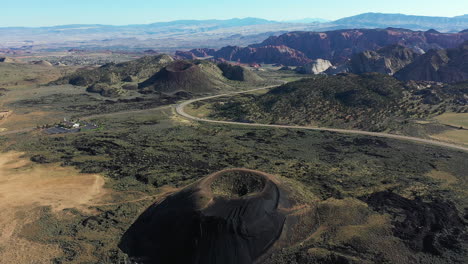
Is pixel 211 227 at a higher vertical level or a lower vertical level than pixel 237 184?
lower

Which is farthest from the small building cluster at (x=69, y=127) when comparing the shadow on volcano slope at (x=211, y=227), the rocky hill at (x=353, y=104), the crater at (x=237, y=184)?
the crater at (x=237, y=184)

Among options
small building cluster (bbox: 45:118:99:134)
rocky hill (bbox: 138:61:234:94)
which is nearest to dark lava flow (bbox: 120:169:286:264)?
small building cluster (bbox: 45:118:99:134)

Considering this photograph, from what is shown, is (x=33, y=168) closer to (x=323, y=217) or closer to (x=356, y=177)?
(x=323, y=217)

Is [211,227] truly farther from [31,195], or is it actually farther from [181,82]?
[181,82]

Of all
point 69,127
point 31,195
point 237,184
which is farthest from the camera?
point 69,127

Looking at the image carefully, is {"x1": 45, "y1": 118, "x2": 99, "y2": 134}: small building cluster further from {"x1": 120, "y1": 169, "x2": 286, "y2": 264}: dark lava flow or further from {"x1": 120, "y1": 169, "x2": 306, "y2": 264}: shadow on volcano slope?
{"x1": 120, "y1": 169, "x2": 286, "y2": 264}: dark lava flow

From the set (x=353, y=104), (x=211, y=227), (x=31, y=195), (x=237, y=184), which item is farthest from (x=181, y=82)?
(x=211, y=227)

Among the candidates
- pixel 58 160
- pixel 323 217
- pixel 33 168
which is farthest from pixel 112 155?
pixel 323 217
